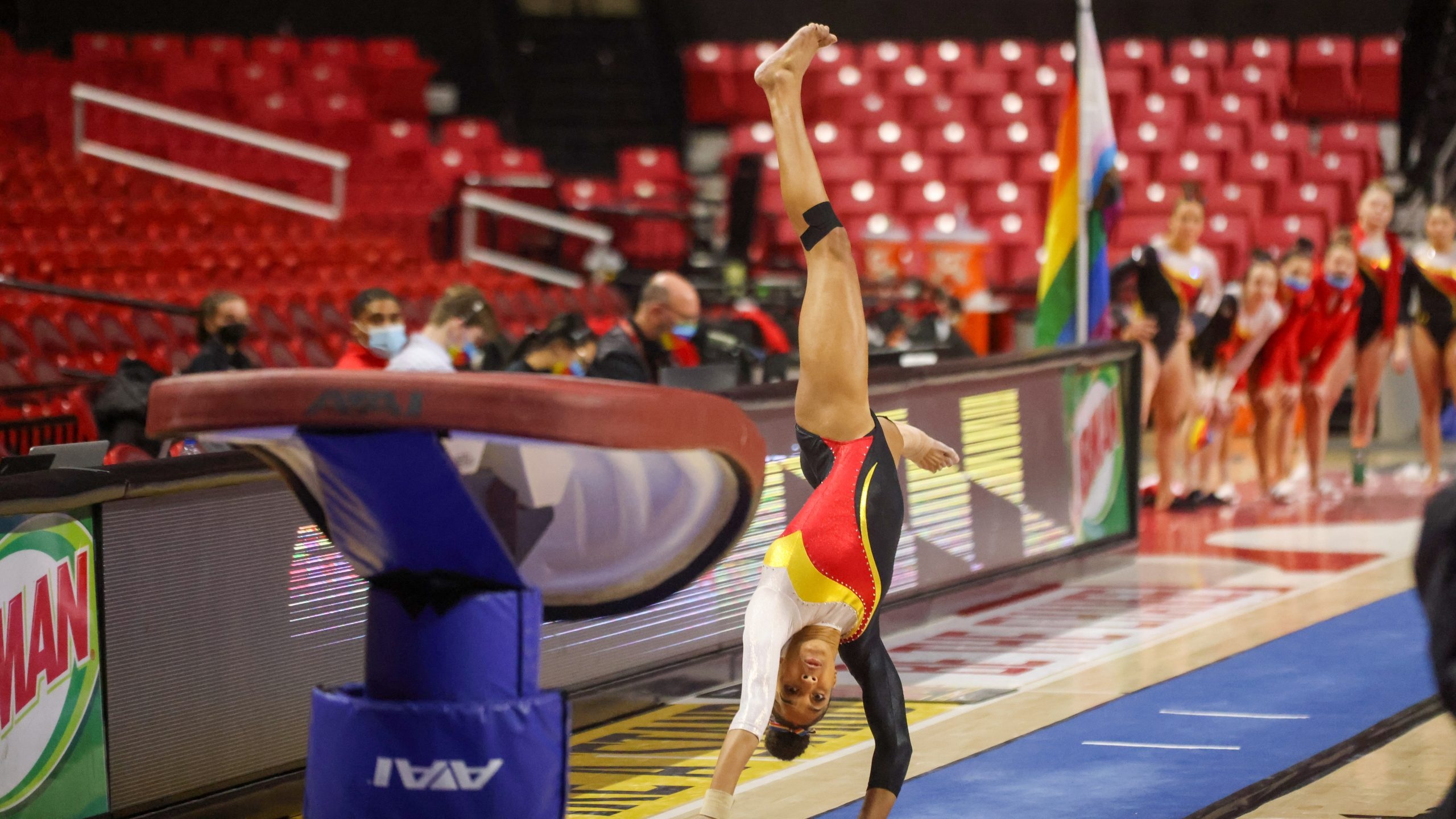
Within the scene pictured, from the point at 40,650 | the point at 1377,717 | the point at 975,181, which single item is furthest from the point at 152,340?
the point at 975,181

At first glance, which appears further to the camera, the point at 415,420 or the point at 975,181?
the point at 975,181

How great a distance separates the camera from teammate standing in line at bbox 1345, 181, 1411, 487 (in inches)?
479

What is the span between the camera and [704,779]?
18.4ft

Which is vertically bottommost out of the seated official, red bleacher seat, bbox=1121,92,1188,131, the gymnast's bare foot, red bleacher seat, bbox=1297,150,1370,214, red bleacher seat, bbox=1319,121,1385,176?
the seated official

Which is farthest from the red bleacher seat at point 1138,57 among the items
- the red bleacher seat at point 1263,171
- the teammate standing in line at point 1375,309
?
the teammate standing in line at point 1375,309

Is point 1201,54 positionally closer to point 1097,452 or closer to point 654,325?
point 1097,452

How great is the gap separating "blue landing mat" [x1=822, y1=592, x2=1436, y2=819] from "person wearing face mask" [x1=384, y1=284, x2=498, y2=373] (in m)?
2.56

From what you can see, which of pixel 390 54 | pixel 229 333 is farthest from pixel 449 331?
pixel 390 54

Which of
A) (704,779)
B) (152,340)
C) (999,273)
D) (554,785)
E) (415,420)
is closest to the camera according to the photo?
(415,420)

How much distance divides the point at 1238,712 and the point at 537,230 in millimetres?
11675

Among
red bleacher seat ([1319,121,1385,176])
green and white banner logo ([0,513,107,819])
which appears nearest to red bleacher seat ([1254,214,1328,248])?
red bleacher seat ([1319,121,1385,176])

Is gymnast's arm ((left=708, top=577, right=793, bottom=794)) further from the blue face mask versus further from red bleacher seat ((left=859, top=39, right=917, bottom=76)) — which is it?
red bleacher seat ((left=859, top=39, right=917, bottom=76))

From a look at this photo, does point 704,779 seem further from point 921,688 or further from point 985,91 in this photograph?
point 985,91

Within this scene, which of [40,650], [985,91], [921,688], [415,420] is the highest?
[985,91]
